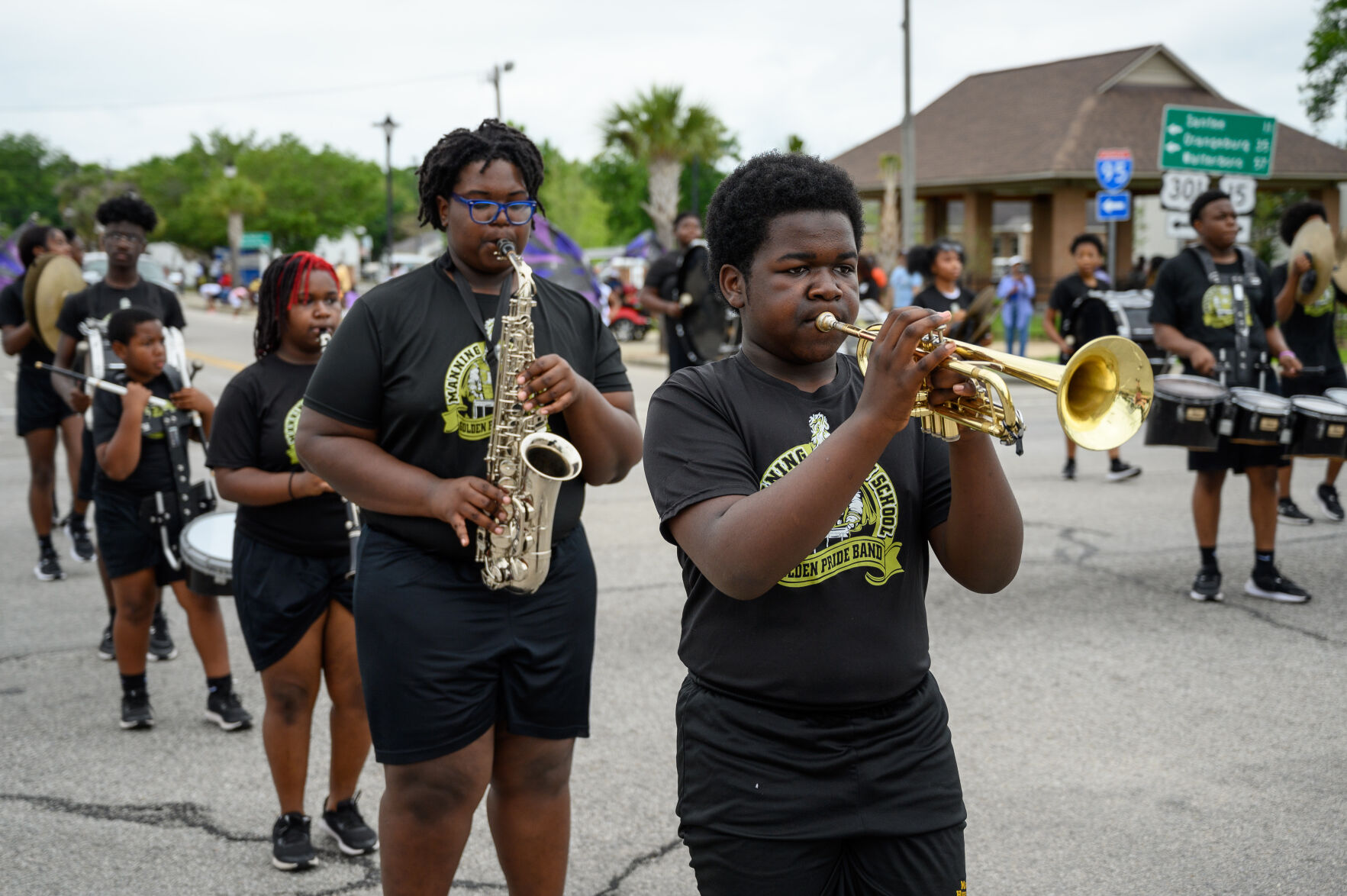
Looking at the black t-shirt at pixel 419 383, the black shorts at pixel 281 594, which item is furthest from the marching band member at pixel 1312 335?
the black t-shirt at pixel 419 383

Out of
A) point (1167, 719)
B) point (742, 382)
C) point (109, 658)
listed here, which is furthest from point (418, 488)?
point (109, 658)

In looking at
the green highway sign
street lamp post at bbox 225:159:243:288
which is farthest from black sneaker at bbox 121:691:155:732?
street lamp post at bbox 225:159:243:288

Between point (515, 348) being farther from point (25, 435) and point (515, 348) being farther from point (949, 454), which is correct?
point (25, 435)

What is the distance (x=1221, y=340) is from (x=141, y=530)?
5.44 m

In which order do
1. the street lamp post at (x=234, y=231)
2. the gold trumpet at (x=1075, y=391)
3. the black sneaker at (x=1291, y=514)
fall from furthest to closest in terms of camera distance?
1. the street lamp post at (x=234, y=231)
2. the black sneaker at (x=1291, y=514)
3. the gold trumpet at (x=1075, y=391)

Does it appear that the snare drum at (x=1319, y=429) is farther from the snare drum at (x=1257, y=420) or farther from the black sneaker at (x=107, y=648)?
the black sneaker at (x=107, y=648)

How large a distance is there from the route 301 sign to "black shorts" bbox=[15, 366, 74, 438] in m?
10.1

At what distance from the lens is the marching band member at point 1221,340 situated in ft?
20.7

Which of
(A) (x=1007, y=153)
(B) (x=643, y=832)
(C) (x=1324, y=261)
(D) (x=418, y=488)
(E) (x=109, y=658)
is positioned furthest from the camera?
(A) (x=1007, y=153)

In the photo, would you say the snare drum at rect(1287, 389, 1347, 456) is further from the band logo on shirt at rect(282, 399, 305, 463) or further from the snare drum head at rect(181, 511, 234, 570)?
the snare drum head at rect(181, 511, 234, 570)

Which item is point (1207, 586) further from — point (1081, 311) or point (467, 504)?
point (467, 504)

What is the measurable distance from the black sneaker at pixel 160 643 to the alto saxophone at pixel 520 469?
3.72 metres

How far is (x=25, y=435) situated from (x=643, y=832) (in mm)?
5796

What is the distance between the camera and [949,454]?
212cm
